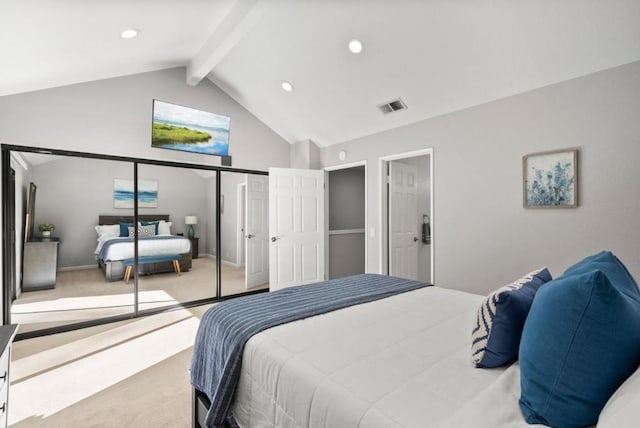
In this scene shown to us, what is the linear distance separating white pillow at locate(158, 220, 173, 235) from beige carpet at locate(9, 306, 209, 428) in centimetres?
119

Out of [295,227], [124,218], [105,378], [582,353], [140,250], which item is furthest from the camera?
[295,227]

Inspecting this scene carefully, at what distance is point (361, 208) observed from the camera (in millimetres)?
6137

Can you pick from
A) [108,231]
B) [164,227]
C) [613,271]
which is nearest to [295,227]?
[164,227]

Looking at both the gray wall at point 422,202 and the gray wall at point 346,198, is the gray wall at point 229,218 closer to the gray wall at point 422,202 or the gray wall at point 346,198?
the gray wall at point 346,198

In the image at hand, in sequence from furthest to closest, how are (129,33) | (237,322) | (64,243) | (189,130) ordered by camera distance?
1. (189,130)
2. (64,243)
3. (129,33)
4. (237,322)

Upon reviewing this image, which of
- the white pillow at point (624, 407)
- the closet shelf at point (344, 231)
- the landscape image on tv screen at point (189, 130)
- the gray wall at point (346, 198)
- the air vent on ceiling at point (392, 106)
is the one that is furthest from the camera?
the gray wall at point (346, 198)

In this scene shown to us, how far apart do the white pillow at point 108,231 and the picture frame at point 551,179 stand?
449 cm

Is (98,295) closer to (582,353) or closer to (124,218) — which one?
(124,218)

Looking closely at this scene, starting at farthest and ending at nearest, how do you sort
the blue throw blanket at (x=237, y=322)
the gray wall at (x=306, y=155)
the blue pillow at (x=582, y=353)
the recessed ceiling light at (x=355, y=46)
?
the gray wall at (x=306, y=155) < the recessed ceiling light at (x=355, y=46) < the blue throw blanket at (x=237, y=322) < the blue pillow at (x=582, y=353)

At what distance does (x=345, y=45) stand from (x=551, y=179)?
90.9 inches

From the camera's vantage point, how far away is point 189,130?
4.29 metres

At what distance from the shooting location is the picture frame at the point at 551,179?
103 inches

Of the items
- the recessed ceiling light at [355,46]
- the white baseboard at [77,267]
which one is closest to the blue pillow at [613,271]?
the recessed ceiling light at [355,46]

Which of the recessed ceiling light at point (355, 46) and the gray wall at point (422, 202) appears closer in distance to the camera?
the recessed ceiling light at point (355, 46)
